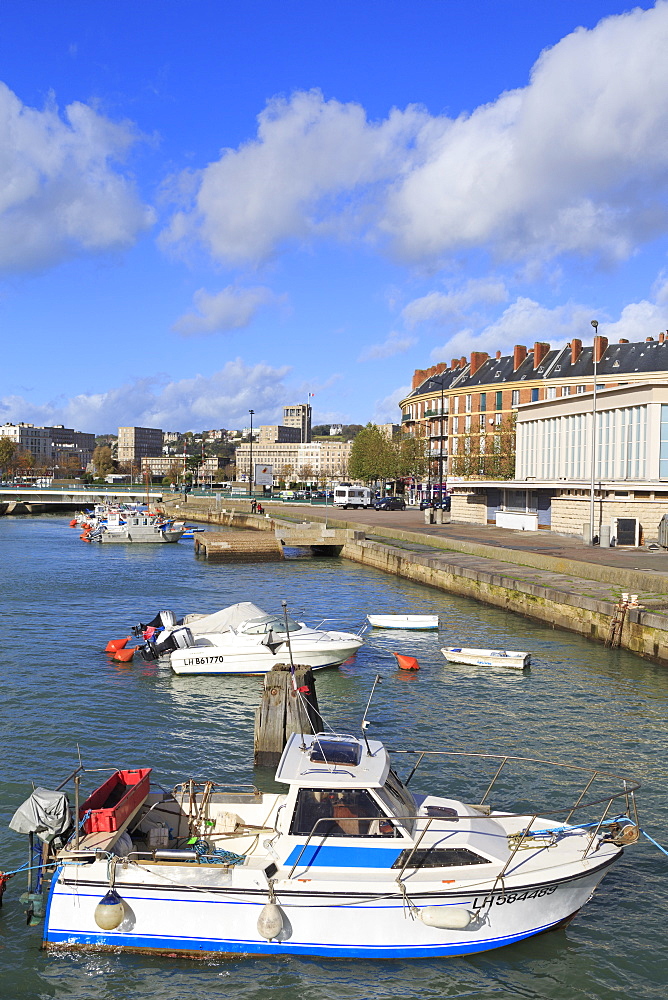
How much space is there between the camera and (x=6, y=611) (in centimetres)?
3741

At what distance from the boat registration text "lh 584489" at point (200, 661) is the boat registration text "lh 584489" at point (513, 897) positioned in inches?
622

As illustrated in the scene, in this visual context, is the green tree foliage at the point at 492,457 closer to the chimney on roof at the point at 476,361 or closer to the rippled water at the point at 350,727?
the chimney on roof at the point at 476,361

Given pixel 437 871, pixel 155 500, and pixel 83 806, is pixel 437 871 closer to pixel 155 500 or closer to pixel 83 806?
pixel 83 806

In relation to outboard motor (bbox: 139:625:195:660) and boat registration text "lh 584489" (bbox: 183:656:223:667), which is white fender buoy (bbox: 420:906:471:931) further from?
outboard motor (bbox: 139:625:195:660)

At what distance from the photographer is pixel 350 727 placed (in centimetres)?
2094

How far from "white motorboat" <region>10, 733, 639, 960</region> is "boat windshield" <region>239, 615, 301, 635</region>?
13.8m

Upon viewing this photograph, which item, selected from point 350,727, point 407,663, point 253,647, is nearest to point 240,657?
point 253,647

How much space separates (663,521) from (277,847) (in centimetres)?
3627

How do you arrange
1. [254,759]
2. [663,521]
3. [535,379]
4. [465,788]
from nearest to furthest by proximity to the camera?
[465,788]
[254,759]
[663,521]
[535,379]

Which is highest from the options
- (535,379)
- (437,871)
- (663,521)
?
(535,379)

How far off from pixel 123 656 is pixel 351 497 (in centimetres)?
6959

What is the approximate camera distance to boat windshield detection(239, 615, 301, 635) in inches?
1024

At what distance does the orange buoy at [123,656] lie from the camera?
89.5 feet

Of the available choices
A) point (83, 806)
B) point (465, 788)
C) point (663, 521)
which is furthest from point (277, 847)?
point (663, 521)
